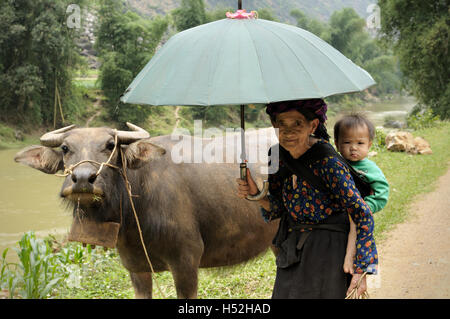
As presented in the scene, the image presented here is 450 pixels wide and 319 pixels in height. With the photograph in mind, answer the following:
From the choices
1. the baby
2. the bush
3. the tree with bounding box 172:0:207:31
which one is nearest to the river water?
the baby

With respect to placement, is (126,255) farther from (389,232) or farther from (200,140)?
(389,232)

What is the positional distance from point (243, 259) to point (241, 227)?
31 centimetres

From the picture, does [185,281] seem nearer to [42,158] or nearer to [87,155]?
[87,155]

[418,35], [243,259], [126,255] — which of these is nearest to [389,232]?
[243,259]

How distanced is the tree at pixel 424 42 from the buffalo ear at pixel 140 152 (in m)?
15.7

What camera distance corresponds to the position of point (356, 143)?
2639 millimetres

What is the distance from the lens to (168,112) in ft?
98.7

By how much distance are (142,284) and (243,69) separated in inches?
89.5

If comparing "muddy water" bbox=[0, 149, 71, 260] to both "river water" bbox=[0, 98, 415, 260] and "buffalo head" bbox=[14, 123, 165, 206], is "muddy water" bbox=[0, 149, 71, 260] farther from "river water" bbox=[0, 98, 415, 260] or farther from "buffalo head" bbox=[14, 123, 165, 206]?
"buffalo head" bbox=[14, 123, 165, 206]

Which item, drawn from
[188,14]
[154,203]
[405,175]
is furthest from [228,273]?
[188,14]

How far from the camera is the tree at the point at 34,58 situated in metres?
22.2

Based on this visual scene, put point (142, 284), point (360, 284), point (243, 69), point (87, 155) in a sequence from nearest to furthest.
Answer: point (243, 69)
point (360, 284)
point (87, 155)
point (142, 284)

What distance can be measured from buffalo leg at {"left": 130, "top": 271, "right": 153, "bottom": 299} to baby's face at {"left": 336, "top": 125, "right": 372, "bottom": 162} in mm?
1855
